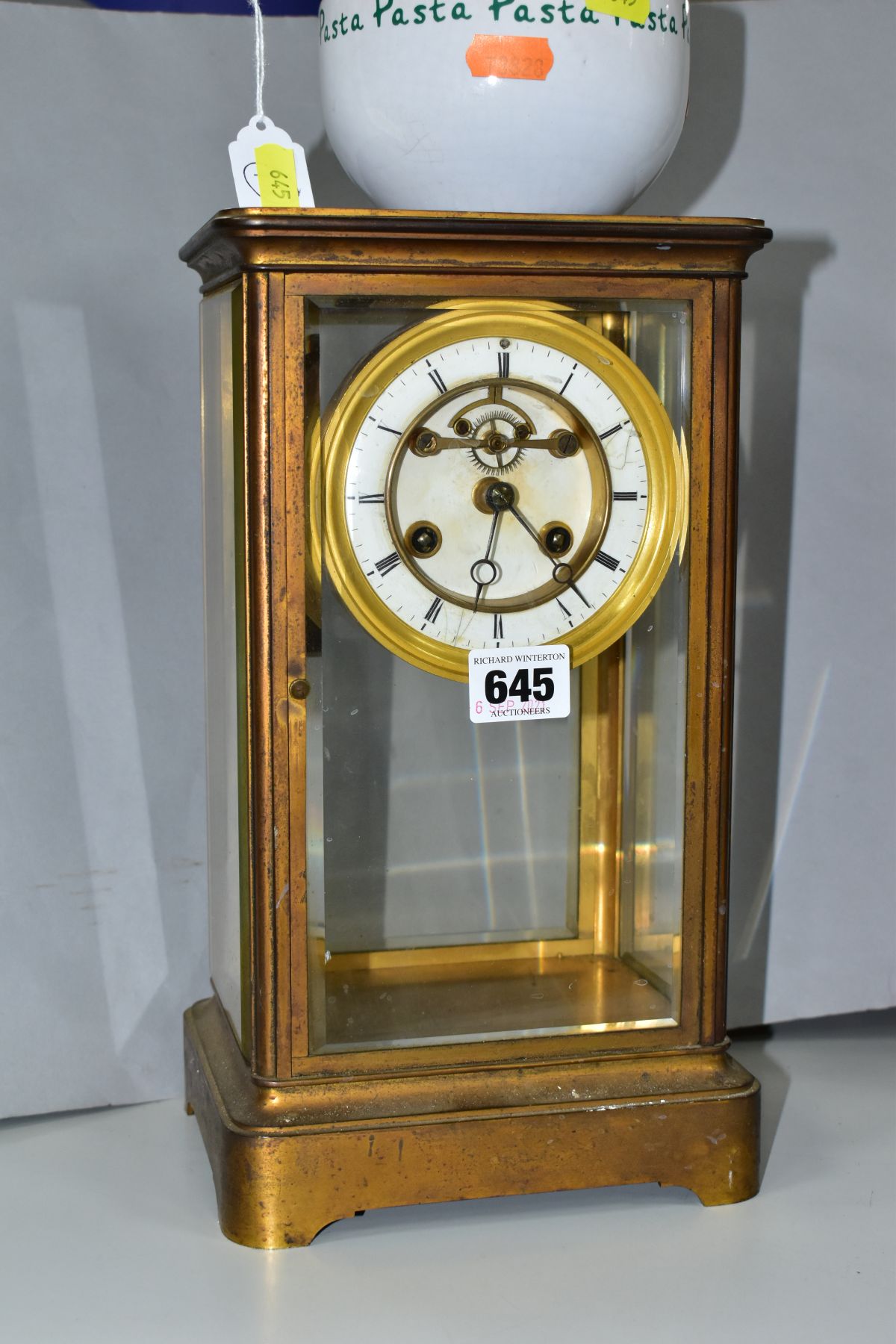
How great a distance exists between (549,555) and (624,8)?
1.59 feet

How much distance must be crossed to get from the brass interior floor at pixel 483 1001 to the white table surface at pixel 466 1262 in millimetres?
182

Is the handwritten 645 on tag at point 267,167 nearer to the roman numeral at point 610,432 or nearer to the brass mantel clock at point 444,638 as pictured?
the brass mantel clock at point 444,638

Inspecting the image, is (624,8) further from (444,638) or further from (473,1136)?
(473,1136)

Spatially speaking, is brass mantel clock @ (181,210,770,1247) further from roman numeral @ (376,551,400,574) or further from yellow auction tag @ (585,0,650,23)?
yellow auction tag @ (585,0,650,23)

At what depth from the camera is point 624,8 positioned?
1.36 metres

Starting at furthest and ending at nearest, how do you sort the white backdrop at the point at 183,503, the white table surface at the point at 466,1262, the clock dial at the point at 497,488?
the white backdrop at the point at 183,503, the clock dial at the point at 497,488, the white table surface at the point at 466,1262

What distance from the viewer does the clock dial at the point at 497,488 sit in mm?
1416

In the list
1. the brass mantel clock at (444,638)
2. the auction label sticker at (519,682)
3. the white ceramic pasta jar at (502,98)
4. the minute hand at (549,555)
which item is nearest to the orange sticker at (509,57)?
the white ceramic pasta jar at (502,98)

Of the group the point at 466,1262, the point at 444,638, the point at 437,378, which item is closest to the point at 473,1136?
the point at 466,1262

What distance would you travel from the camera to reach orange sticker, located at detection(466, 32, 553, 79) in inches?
52.7

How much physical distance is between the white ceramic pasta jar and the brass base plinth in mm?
816

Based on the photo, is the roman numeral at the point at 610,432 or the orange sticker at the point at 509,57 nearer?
Result: the orange sticker at the point at 509,57

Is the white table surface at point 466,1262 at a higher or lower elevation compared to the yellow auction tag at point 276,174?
lower

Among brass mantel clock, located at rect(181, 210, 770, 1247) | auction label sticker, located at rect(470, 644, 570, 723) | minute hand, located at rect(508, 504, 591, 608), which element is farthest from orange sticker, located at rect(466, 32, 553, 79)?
auction label sticker, located at rect(470, 644, 570, 723)
